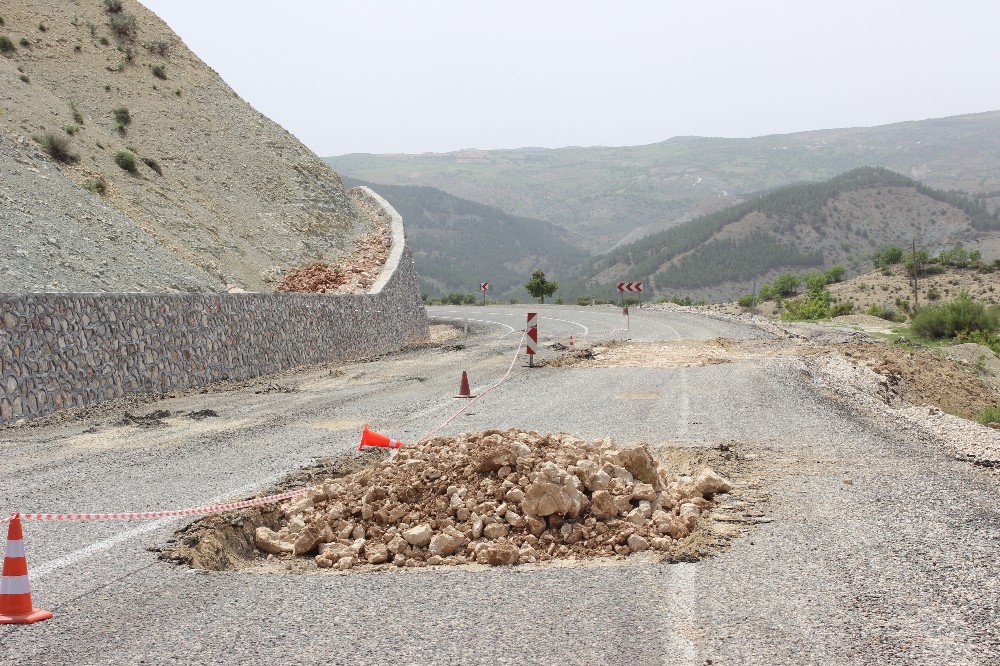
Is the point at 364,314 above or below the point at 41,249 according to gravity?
below

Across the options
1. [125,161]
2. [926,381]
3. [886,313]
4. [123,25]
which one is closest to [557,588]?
[926,381]

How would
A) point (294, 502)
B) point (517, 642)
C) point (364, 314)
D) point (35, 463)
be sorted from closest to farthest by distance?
point (517, 642) < point (294, 502) < point (35, 463) < point (364, 314)

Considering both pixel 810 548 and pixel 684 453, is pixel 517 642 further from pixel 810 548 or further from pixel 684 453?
pixel 684 453

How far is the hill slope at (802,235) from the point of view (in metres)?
136

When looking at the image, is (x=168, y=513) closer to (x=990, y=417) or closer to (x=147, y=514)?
(x=147, y=514)

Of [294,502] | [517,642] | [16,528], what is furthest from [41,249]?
[517,642]

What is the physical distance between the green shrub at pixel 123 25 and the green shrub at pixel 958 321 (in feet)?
125

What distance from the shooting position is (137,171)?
32.4 m

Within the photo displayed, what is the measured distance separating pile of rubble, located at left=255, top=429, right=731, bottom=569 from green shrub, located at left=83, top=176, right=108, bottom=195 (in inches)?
903

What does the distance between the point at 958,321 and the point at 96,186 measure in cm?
3363

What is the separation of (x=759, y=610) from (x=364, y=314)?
82.4 feet

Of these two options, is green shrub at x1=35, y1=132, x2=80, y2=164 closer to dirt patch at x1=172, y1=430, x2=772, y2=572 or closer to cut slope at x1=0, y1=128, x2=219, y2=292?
cut slope at x1=0, y1=128, x2=219, y2=292

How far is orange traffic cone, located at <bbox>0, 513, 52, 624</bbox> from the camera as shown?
5.15 meters

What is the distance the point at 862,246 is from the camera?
474 feet
